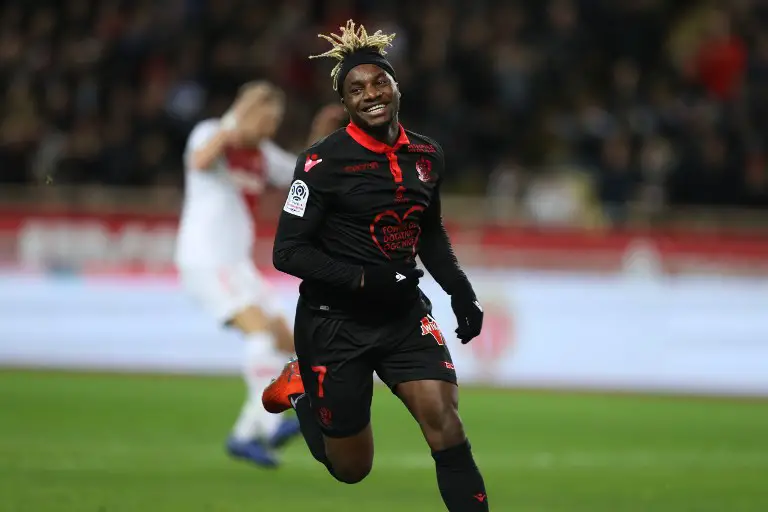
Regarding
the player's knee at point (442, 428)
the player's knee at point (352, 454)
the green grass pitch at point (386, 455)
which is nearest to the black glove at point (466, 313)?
the player's knee at point (442, 428)

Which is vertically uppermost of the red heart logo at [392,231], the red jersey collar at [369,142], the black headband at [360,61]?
the black headband at [360,61]

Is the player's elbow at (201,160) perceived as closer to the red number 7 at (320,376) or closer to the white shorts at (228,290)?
the white shorts at (228,290)

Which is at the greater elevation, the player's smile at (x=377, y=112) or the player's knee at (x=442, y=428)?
the player's smile at (x=377, y=112)

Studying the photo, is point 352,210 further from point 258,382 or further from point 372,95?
point 258,382


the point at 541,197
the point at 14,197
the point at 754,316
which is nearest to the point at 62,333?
the point at 14,197

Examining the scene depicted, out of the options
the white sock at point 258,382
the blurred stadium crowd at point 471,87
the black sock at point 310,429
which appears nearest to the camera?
the black sock at point 310,429

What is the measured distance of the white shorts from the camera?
34.6ft

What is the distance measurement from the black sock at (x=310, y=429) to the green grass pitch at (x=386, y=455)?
4.24ft

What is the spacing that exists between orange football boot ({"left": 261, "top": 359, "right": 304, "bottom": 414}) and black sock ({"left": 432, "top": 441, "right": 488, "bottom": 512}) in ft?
3.43

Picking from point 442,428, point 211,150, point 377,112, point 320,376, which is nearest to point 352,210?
point 377,112

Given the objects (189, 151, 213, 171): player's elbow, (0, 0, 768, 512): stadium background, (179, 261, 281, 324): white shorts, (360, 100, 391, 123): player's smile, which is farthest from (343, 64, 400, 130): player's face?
(179, 261, 281, 324): white shorts

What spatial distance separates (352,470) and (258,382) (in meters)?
3.40

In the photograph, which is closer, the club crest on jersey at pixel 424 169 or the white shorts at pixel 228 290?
the club crest on jersey at pixel 424 169

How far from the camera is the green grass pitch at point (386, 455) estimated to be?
855 centimetres
